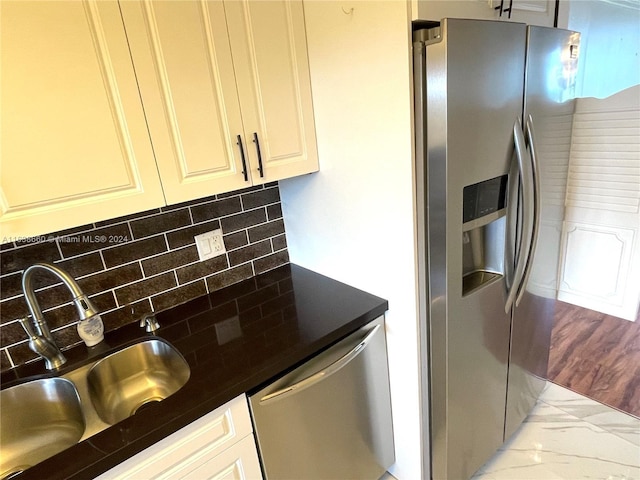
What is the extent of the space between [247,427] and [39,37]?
113 centimetres

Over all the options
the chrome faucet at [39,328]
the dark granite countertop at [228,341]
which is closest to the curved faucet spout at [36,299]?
the chrome faucet at [39,328]

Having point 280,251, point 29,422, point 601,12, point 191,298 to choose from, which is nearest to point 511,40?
point 280,251

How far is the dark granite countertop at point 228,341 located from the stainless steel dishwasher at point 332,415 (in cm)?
6

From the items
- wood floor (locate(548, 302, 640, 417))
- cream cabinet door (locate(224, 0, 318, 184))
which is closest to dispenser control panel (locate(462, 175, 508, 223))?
cream cabinet door (locate(224, 0, 318, 184))

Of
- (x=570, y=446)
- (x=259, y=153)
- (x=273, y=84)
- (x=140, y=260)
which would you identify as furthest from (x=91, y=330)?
(x=570, y=446)

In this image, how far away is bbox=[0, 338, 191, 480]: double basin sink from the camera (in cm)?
113

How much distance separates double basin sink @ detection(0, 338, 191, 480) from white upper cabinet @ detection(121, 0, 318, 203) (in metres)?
0.62

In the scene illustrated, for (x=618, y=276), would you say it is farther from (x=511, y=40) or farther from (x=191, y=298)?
(x=191, y=298)

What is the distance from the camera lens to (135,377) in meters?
1.34

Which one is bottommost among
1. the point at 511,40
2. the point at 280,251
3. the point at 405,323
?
the point at 405,323

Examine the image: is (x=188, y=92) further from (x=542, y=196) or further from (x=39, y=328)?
(x=542, y=196)

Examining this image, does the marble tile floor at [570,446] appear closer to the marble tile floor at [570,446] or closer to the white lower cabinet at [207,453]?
the marble tile floor at [570,446]

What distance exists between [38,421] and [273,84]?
130 centimetres

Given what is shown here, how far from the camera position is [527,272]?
1435 millimetres
